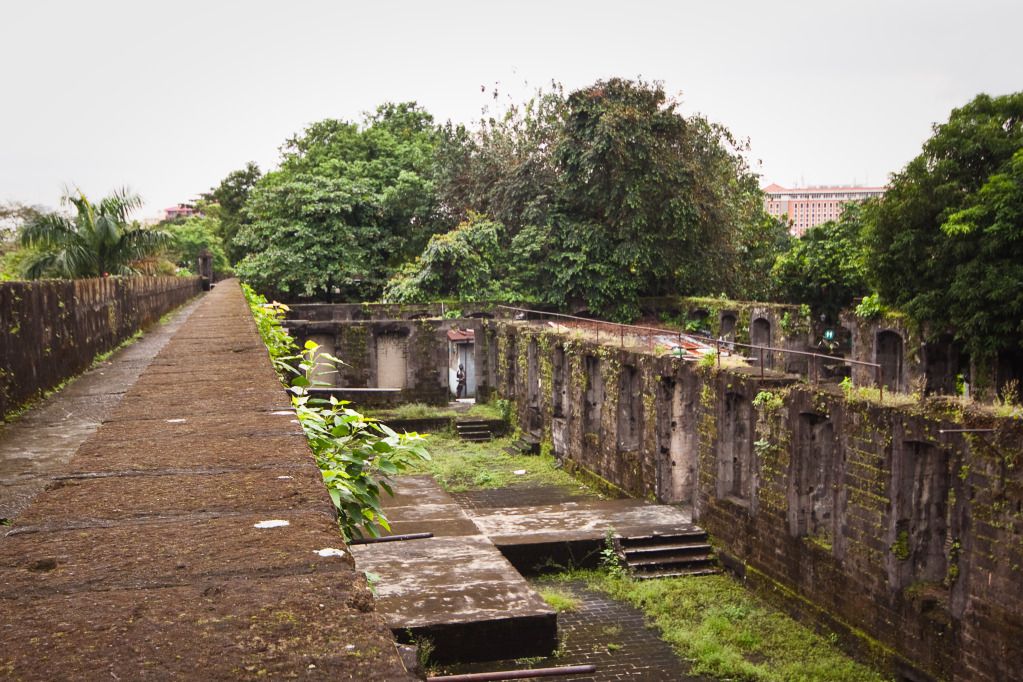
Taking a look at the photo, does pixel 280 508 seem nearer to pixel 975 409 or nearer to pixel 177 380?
pixel 177 380

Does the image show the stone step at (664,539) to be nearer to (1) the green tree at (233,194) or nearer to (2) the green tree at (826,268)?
(2) the green tree at (826,268)

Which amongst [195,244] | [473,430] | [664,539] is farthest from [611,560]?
[195,244]

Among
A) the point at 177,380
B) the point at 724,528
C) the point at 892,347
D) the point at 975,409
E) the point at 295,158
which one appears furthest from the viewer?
the point at 295,158

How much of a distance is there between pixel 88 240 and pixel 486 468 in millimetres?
10001

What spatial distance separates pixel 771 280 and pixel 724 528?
19.6 metres

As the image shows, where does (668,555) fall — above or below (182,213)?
below

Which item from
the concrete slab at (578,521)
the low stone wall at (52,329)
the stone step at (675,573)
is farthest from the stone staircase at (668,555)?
the low stone wall at (52,329)

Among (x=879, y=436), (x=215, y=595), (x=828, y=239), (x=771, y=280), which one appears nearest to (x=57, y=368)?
(x=215, y=595)

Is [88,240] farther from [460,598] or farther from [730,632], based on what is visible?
[730,632]

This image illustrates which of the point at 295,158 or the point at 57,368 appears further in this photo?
the point at 295,158

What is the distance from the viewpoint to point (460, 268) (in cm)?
3142

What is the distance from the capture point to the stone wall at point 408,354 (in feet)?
98.6

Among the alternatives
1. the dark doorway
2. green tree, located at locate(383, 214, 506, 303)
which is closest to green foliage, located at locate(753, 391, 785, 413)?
the dark doorway

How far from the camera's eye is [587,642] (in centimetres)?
1190
